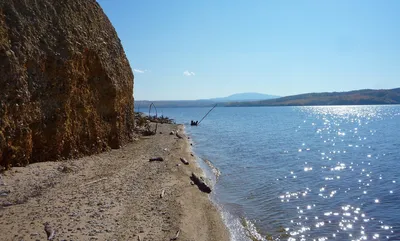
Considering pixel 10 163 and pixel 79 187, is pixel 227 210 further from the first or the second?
pixel 10 163

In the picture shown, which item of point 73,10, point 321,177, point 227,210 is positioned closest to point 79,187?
point 227,210

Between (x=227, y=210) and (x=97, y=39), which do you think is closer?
Result: (x=227, y=210)

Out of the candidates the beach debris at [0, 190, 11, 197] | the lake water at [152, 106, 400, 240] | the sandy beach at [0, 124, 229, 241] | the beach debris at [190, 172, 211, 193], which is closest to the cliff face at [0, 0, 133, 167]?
the sandy beach at [0, 124, 229, 241]

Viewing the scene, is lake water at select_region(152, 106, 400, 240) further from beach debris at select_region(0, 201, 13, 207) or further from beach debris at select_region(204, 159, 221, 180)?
beach debris at select_region(0, 201, 13, 207)

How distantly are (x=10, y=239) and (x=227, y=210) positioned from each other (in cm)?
749

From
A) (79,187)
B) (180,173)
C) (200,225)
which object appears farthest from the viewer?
(180,173)

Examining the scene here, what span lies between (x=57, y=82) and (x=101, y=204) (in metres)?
Result: 7.19

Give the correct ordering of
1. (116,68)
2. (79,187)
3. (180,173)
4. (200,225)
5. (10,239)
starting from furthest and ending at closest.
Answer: (116,68) → (180,173) → (79,187) → (200,225) → (10,239)

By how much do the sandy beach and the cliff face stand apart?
→ 1.20 m

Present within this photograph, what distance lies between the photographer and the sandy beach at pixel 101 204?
7895mm

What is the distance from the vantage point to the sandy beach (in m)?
7.89

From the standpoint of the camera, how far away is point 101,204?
31.6 ft

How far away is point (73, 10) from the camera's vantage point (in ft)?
53.5

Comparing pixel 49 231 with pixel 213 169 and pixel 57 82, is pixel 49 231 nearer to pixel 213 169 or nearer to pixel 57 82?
pixel 57 82
